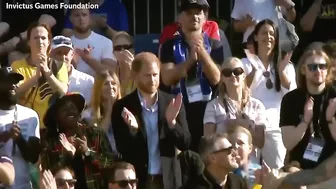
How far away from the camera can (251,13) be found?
42.7ft

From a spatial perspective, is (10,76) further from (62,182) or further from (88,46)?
(88,46)

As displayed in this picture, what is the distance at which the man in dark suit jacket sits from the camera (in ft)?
36.7

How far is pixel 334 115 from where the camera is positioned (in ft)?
37.1

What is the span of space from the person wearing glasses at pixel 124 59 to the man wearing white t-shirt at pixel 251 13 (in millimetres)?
1083

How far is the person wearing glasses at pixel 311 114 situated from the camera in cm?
1138

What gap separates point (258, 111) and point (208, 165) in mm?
1321

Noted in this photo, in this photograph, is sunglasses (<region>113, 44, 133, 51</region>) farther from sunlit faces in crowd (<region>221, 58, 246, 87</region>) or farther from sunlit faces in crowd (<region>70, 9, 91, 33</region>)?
sunlit faces in crowd (<region>221, 58, 246, 87</region>)

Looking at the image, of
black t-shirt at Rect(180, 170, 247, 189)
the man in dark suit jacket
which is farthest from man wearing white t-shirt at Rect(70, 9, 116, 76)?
black t-shirt at Rect(180, 170, 247, 189)

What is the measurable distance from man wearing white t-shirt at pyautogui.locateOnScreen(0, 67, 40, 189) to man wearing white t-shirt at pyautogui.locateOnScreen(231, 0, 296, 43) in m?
2.53

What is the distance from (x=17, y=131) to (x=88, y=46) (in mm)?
1795

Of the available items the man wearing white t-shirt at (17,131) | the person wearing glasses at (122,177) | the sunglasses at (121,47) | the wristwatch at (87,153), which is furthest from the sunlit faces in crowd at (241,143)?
the sunglasses at (121,47)

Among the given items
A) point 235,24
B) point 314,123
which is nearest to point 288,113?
point 314,123

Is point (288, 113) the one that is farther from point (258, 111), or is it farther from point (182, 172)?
point (182, 172)

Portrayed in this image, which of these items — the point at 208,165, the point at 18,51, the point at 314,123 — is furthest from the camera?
the point at 18,51
